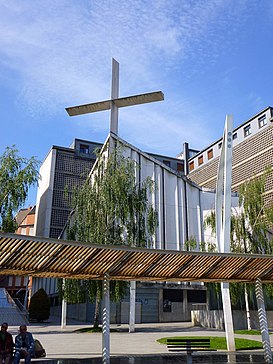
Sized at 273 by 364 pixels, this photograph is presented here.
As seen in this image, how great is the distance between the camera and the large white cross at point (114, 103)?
31.3 meters

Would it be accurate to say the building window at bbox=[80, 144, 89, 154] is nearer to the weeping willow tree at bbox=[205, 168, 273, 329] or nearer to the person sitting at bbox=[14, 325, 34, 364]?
the weeping willow tree at bbox=[205, 168, 273, 329]

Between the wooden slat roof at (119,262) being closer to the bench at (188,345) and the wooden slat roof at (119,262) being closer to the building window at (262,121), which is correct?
the bench at (188,345)

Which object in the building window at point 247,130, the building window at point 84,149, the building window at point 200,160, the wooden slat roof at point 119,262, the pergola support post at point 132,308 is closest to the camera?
the wooden slat roof at point 119,262

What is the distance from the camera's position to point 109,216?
2239 centimetres

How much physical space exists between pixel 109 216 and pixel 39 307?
15.5 meters

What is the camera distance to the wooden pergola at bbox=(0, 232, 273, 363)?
830 cm

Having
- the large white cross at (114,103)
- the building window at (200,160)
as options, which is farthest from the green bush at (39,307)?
the building window at (200,160)

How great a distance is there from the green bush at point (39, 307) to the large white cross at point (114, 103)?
15771mm

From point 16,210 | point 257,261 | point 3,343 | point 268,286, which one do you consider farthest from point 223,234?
point 16,210

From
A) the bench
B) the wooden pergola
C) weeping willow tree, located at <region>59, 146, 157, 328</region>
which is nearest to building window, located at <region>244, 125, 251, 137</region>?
weeping willow tree, located at <region>59, 146, 157, 328</region>

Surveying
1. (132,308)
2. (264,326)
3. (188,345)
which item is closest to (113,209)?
(132,308)

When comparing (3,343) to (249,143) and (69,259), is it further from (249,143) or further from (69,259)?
(249,143)

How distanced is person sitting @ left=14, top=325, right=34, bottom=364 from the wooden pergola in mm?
1400

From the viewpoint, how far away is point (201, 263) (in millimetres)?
10422
